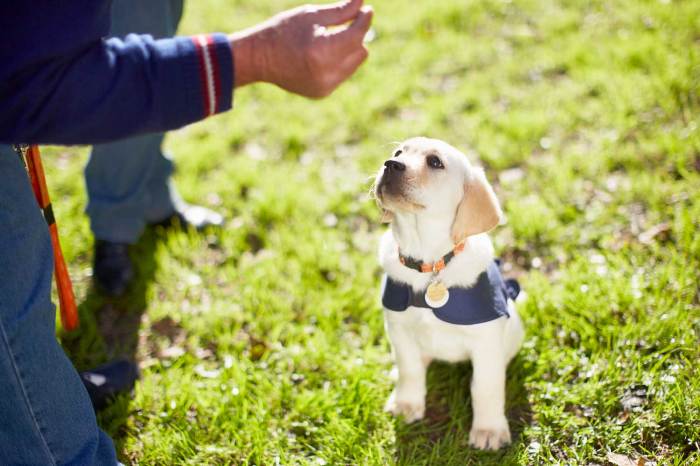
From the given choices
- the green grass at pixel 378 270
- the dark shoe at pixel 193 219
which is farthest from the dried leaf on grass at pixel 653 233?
the dark shoe at pixel 193 219

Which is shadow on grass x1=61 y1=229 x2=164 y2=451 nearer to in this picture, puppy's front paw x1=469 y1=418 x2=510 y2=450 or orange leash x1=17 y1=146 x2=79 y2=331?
orange leash x1=17 y1=146 x2=79 y2=331

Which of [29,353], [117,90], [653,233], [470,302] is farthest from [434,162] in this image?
[653,233]

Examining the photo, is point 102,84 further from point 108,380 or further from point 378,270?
point 378,270

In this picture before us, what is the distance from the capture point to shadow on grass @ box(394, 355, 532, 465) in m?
2.46

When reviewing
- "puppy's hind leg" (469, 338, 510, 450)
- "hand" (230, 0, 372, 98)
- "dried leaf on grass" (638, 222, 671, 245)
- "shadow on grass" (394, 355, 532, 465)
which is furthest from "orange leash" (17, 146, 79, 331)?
"dried leaf on grass" (638, 222, 671, 245)

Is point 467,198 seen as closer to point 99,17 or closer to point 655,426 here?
point 655,426

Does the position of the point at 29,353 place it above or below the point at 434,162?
below

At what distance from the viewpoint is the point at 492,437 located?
246 centimetres

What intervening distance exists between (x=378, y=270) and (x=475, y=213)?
1.25m

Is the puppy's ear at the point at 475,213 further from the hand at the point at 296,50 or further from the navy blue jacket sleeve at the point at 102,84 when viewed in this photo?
the navy blue jacket sleeve at the point at 102,84

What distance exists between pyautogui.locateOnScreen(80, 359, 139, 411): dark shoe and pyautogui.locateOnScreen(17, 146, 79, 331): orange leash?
0.24m

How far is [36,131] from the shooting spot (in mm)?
1604

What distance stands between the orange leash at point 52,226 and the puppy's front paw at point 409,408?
1416 mm

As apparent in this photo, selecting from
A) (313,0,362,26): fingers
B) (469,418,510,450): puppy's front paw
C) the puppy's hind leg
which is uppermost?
(313,0,362,26): fingers
